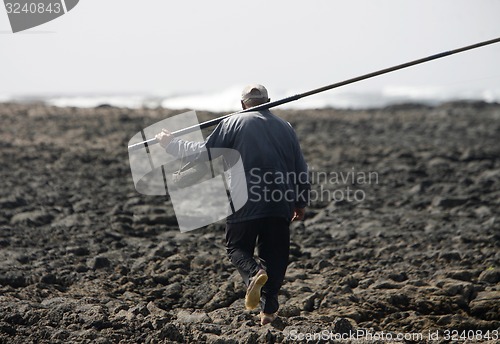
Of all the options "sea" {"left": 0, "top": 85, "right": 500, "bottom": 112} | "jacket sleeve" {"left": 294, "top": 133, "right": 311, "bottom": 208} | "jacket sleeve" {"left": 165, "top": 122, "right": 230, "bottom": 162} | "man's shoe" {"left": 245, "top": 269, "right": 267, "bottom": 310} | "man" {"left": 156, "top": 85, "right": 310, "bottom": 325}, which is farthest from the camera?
"sea" {"left": 0, "top": 85, "right": 500, "bottom": 112}

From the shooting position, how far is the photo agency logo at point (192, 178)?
538cm

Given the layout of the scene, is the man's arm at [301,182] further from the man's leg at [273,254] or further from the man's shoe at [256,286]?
the man's shoe at [256,286]

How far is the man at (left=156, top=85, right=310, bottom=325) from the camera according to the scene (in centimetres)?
526

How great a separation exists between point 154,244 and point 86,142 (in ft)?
18.3

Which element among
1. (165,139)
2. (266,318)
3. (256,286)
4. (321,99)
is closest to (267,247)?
(256,286)

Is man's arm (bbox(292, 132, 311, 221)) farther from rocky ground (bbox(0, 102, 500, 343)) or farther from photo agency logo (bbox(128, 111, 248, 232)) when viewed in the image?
rocky ground (bbox(0, 102, 500, 343))

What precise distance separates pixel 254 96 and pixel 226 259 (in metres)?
2.41

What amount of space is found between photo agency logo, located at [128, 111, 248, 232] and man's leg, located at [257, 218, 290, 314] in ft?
0.83

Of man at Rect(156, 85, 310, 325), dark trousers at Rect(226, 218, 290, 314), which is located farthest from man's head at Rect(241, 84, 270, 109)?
dark trousers at Rect(226, 218, 290, 314)

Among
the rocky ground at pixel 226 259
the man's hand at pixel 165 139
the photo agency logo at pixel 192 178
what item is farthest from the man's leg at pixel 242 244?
the man's hand at pixel 165 139

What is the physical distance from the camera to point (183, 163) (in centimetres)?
555

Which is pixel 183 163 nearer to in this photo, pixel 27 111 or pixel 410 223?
pixel 410 223

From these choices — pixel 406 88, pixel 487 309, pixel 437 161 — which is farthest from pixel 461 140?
pixel 406 88

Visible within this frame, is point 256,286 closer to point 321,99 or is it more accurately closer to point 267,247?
point 267,247
